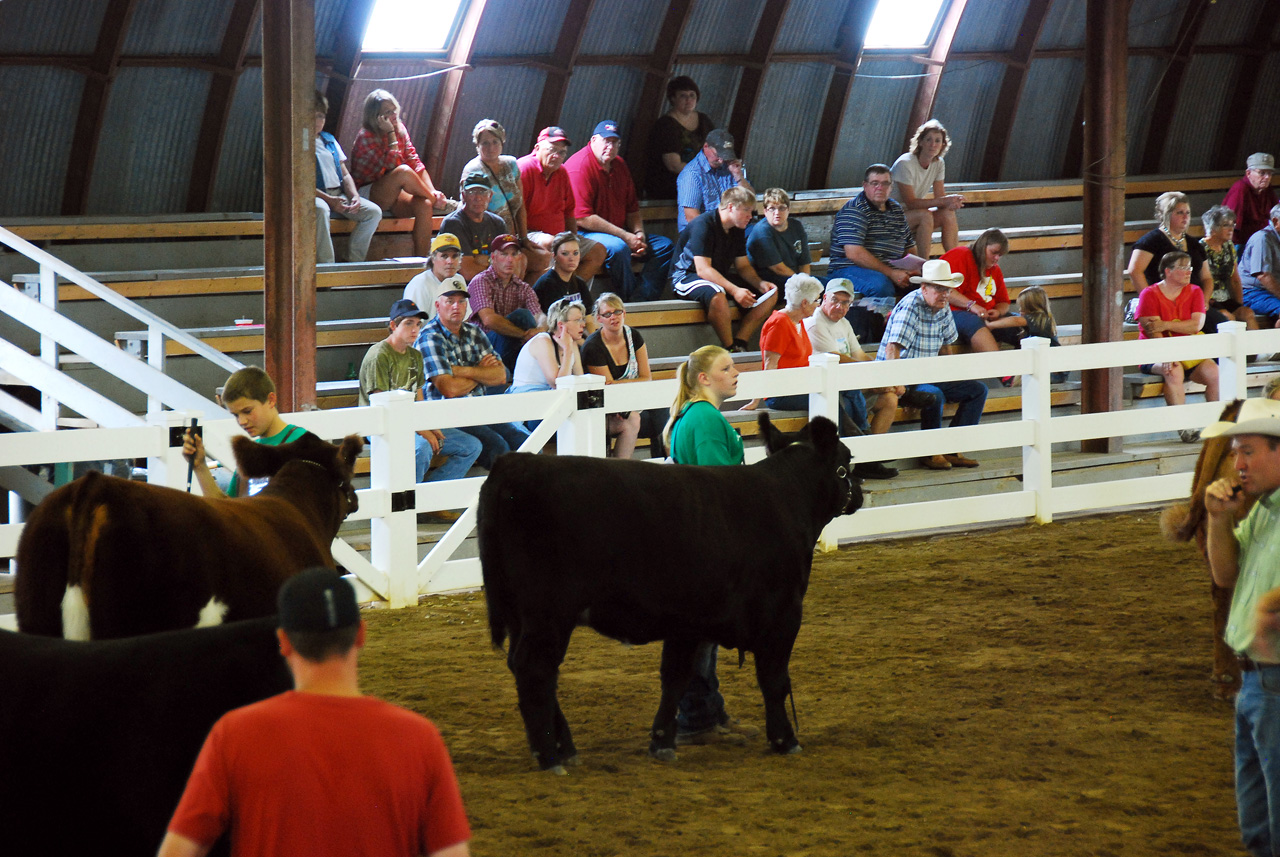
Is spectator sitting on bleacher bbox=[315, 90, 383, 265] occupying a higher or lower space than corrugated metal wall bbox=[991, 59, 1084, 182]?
lower

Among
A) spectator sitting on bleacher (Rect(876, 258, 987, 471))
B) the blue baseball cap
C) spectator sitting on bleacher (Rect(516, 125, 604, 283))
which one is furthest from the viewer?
the blue baseball cap

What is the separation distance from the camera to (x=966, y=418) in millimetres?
11961

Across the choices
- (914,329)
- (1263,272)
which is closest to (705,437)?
(914,329)

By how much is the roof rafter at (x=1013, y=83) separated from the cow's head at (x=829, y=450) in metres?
13.4

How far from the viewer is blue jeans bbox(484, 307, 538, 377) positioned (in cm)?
1098

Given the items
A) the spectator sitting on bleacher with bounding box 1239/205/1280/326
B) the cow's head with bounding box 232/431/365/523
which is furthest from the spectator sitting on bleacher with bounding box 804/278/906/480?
the cow's head with bounding box 232/431/365/523

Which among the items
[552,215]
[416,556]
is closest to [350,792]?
[416,556]

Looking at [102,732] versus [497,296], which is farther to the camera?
[497,296]

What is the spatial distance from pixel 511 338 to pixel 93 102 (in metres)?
4.97

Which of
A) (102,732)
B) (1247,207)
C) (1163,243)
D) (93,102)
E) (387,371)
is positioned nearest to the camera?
(102,732)

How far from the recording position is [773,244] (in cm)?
1301

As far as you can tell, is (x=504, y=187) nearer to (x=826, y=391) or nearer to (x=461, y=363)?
(x=461, y=363)

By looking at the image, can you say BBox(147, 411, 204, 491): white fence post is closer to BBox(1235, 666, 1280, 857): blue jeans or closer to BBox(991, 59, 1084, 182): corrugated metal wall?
BBox(1235, 666, 1280, 857): blue jeans

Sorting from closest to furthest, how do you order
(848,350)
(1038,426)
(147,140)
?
1. (1038,426)
2. (848,350)
3. (147,140)
